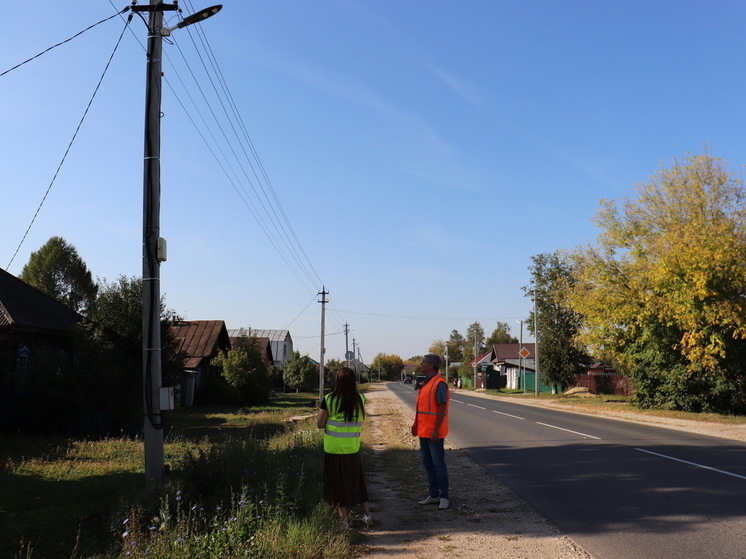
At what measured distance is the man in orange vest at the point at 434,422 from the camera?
24.6 ft

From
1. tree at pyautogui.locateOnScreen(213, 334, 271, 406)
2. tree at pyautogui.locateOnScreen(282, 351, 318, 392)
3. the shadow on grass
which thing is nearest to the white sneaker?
the shadow on grass

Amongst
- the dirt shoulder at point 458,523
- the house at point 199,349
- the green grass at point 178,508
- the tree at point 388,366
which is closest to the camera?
the green grass at point 178,508

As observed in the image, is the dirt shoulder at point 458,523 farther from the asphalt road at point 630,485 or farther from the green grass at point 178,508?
the green grass at point 178,508

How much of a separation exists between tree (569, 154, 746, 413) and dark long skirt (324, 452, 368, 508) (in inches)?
832

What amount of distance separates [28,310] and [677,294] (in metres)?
23.2

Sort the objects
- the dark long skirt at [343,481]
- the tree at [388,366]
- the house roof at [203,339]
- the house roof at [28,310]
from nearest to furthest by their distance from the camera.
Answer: the dark long skirt at [343,481] < the house roof at [28,310] < the house roof at [203,339] < the tree at [388,366]

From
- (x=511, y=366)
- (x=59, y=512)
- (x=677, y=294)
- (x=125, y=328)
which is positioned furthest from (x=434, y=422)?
(x=511, y=366)

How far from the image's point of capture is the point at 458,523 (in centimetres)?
699

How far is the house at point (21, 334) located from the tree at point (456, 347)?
134 metres

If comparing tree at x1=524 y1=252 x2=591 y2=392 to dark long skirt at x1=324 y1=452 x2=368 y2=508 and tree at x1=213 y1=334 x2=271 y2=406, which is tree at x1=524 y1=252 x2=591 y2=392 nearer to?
tree at x1=213 y1=334 x2=271 y2=406

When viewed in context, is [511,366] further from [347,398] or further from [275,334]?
[347,398]

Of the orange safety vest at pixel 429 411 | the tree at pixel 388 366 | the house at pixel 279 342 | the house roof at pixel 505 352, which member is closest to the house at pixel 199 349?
the orange safety vest at pixel 429 411

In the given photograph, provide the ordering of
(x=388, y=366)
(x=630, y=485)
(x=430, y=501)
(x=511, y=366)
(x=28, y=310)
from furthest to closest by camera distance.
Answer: (x=388, y=366), (x=511, y=366), (x=28, y=310), (x=630, y=485), (x=430, y=501)

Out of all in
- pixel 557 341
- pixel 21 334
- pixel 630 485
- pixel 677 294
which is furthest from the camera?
pixel 557 341
